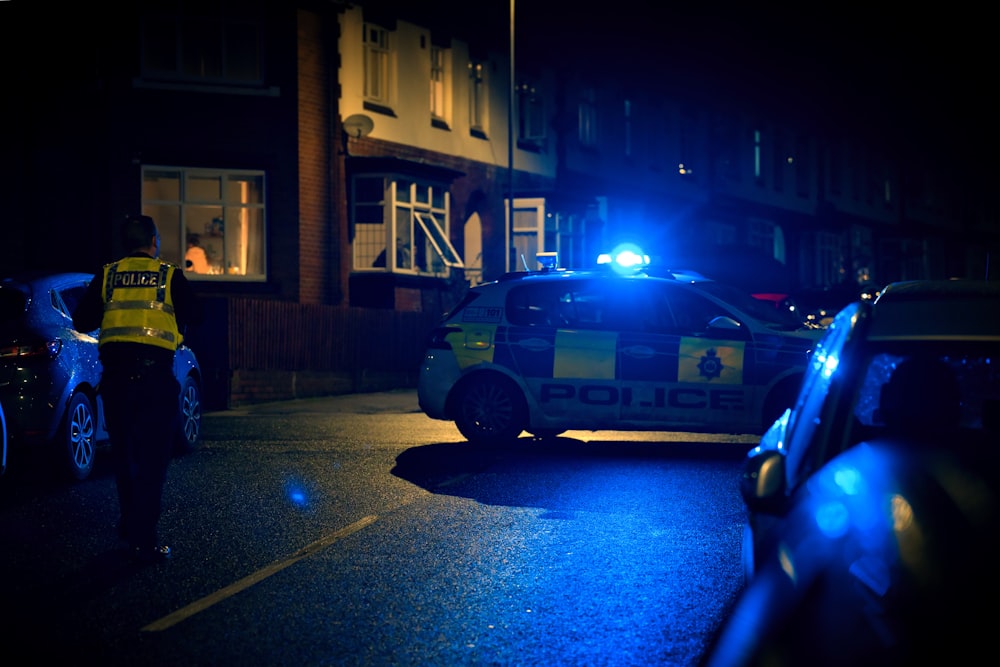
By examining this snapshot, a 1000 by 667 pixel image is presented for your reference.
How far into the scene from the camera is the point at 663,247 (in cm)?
4050

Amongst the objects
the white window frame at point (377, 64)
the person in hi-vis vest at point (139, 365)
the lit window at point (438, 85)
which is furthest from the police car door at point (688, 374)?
the lit window at point (438, 85)

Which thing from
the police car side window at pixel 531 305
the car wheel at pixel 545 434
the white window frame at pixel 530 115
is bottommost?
the car wheel at pixel 545 434

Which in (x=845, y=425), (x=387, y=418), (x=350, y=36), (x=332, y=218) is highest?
(x=350, y=36)

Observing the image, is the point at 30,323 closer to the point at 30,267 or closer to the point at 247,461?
the point at 247,461

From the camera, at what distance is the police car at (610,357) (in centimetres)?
1216

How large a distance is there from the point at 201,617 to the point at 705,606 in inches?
85.6

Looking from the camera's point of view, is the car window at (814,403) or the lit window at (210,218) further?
the lit window at (210,218)

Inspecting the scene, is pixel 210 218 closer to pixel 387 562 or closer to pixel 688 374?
pixel 688 374

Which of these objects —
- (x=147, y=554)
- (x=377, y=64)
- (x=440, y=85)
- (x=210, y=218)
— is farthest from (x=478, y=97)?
(x=147, y=554)

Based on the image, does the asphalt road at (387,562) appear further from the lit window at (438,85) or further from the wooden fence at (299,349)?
the lit window at (438,85)

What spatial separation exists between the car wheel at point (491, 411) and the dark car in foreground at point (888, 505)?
868cm

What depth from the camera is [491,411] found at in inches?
504

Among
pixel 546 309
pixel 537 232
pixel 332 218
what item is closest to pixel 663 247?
pixel 537 232

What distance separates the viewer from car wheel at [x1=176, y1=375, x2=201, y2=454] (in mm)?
12367
